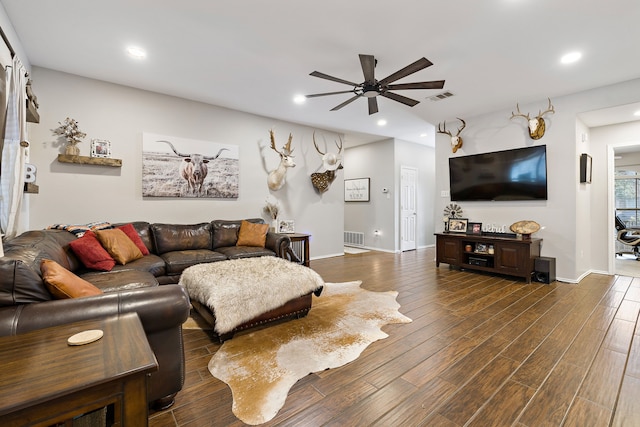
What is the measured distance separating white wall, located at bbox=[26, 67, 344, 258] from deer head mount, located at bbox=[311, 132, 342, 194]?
19.8 inches

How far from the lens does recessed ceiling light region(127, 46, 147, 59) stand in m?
3.18

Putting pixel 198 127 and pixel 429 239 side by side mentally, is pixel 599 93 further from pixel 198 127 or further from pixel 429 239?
pixel 198 127

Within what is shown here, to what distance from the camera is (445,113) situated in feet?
17.3

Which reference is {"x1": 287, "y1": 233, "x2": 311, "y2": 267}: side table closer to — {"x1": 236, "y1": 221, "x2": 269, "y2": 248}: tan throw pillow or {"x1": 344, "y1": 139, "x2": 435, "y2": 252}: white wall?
{"x1": 236, "y1": 221, "x2": 269, "y2": 248}: tan throw pillow

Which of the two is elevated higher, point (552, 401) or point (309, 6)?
point (309, 6)

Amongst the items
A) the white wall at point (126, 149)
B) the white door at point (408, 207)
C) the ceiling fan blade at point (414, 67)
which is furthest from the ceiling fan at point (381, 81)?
the white door at point (408, 207)

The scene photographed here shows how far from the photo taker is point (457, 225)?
17.9 feet

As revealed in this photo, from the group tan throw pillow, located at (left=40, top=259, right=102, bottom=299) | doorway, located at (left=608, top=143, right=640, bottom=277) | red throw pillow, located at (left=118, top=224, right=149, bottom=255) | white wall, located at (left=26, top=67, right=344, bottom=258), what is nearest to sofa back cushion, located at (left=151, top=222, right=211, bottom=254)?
red throw pillow, located at (left=118, top=224, right=149, bottom=255)

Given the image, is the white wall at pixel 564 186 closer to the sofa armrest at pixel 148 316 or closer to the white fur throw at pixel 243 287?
the white fur throw at pixel 243 287

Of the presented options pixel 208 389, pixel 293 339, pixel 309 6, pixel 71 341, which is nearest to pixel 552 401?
pixel 293 339

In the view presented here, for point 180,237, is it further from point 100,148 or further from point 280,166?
point 280,166

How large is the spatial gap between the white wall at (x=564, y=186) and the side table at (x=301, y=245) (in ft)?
10.5

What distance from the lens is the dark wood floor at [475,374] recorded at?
1.61m

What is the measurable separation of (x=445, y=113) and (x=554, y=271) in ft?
10.3
